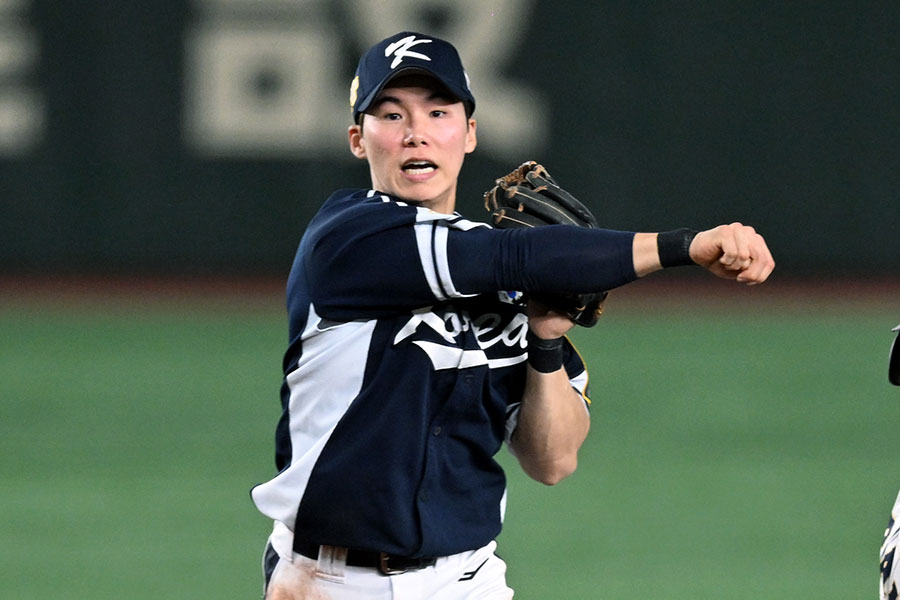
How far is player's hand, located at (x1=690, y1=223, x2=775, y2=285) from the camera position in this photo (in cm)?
276

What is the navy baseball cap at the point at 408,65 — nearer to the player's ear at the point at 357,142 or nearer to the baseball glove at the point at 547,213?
the player's ear at the point at 357,142

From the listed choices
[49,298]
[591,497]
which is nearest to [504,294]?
[591,497]

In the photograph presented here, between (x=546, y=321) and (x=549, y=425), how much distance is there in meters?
0.29

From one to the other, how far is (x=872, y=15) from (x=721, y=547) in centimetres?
754

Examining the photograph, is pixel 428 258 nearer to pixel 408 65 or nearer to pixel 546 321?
pixel 546 321

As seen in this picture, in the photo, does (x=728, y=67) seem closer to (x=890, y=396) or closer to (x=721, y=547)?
(x=890, y=396)

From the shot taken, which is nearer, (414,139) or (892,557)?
(892,557)

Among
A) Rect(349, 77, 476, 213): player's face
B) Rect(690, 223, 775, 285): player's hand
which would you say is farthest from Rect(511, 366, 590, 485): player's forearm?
Rect(690, 223, 775, 285): player's hand

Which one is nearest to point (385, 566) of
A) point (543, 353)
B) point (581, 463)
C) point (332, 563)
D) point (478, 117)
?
point (332, 563)

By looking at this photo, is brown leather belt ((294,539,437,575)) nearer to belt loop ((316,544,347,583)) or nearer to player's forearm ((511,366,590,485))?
belt loop ((316,544,347,583))

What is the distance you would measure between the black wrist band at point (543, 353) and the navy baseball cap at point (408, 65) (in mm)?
585

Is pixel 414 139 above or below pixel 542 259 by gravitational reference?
above

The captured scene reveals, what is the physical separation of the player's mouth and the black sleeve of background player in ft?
1.04

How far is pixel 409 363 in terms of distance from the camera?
10.4ft
